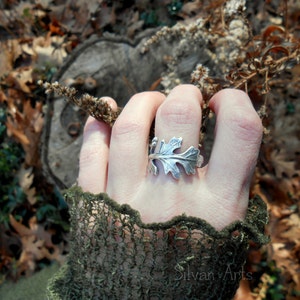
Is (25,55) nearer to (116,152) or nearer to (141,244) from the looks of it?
(116,152)

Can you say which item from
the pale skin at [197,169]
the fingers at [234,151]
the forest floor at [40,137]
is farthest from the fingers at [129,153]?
the forest floor at [40,137]

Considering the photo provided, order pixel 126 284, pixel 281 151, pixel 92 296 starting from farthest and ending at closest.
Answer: pixel 281 151, pixel 92 296, pixel 126 284

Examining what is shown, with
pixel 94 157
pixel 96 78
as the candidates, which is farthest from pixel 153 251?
pixel 96 78

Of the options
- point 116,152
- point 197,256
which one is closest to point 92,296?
point 197,256

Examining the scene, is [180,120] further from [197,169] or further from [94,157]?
[94,157]

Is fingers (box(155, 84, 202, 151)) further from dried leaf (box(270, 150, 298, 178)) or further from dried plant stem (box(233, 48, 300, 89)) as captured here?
dried leaf (box(270, 150, 298, 178))

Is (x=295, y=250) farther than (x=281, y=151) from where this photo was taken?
No

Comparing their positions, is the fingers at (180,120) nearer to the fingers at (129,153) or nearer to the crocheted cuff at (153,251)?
the fingers at (129,153)
